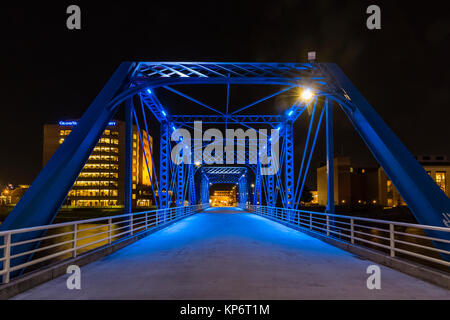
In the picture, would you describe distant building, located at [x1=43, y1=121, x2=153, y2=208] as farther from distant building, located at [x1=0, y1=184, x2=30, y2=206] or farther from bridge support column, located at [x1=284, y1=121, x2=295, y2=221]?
bridge support column, located at [x1=284, y1=121, x2=295, y2=221]

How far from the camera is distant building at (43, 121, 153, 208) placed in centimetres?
10294

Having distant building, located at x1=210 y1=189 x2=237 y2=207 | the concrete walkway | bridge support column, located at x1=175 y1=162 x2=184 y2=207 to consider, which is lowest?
distant building, located at x1=210 y1=189 x2=237 y2=207

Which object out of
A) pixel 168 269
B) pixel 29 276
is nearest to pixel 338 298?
pixel 168 269

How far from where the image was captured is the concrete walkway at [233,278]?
560 centimetres

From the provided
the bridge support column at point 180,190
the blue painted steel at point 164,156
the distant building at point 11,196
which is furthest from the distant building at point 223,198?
the blue painted steel at point 164,156

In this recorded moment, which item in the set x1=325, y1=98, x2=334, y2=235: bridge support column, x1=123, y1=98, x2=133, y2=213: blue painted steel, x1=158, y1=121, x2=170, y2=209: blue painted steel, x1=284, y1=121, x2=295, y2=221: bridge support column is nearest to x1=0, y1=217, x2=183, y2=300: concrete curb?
x1=123, y1=98, x2=133, y2=213: blue painted steel

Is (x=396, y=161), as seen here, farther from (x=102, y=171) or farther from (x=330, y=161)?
(x=102, y=171)

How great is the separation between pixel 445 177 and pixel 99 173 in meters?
85.6

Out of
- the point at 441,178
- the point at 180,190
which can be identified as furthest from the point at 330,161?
the point at 441,178

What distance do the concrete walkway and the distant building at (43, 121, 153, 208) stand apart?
310 ft

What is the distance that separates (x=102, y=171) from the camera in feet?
343

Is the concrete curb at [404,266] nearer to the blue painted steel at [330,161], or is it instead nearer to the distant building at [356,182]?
the blue painted steel at [330,161]
